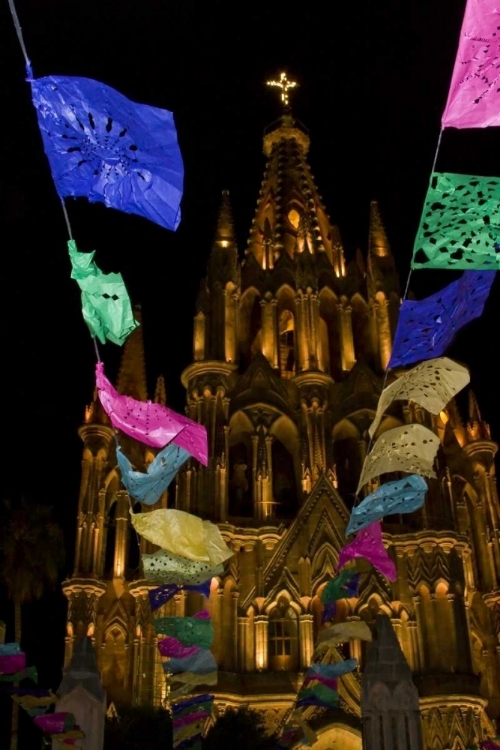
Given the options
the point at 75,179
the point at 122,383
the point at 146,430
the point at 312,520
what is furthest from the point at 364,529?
the point at 122,383

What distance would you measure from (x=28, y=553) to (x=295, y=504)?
11877 mm

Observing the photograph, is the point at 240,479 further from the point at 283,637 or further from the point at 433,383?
the point at 433,383

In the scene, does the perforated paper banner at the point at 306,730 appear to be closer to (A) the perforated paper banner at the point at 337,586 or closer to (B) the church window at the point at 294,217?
(A) the perforated paper banner at the point at 337,586

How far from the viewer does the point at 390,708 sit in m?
12.4

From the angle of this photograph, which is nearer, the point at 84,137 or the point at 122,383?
the point at 84,137

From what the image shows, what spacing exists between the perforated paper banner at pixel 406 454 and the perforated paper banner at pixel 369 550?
7.73 ft

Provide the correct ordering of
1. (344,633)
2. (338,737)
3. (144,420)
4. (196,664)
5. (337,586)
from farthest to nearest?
(338,737)
(337,586)
(196,664)
(344,633)
(144,420)

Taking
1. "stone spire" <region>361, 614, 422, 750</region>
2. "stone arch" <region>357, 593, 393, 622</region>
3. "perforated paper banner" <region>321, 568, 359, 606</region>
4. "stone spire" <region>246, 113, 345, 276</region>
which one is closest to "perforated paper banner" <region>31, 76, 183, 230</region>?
"stone spire" <region>361, 614, 422, 750</region>

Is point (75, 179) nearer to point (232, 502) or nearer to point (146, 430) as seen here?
point (146, 430)

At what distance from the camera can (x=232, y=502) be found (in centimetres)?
3822

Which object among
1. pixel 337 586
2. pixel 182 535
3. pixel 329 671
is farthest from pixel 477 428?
pixel 182 535

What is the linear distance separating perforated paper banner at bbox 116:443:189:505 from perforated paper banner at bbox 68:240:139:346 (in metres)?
→ 3.69

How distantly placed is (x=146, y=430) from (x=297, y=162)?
129 feet

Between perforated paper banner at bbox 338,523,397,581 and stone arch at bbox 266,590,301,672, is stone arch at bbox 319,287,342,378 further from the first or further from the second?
perforated paper banner at bbox 338,523,397,581
